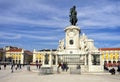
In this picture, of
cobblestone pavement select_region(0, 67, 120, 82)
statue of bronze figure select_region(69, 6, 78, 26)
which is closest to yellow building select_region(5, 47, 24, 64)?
statue of bronze figure select_region(69, 6, 78, 26)

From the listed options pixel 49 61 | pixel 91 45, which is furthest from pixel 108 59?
pixel 49 61

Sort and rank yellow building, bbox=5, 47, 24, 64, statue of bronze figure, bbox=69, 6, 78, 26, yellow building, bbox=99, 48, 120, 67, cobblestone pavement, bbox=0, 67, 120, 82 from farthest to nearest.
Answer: yellow building, bbox=5, 47, 24, 64 < yellow building, bbox=99, 48, 120, 67 < statue of bronze figure, bbox=69, 6, 78, 26 < cobblestone pavement, bbox=0, 67, 120, 82

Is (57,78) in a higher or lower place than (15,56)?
lower

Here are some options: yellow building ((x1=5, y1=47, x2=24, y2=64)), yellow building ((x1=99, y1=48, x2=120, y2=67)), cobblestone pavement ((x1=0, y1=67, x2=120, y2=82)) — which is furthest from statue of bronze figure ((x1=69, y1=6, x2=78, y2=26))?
yellow building ((x1=5, y1=47, x2=24, y2=64))

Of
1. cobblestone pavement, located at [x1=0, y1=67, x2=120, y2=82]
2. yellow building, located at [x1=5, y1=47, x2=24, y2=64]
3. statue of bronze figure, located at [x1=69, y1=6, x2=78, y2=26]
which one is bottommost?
cobblestone pavement, located at [x1=0, y1=67, x2=120, y2=82]

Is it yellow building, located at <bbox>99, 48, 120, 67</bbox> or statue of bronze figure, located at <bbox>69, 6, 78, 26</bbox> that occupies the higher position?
statue of bronze figure, located at <bbox>69, 6, 78, 26</bbox>

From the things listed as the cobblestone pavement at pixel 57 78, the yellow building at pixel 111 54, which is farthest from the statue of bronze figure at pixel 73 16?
the yellow building at pixel 111 54

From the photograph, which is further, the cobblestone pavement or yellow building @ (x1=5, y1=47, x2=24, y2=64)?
yellow building @ (x1=5, y1=47, x2=24, y2=64)

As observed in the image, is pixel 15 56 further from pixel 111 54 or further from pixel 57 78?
pixel 57 78

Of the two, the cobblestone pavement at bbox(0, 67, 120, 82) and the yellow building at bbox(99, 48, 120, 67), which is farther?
the yellow building at bbox(99, 48, 120, 67)

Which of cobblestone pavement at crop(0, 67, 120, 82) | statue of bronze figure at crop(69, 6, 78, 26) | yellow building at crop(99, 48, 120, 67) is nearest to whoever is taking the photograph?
cobblestone pavement at crop(0, 67, 120, 82)

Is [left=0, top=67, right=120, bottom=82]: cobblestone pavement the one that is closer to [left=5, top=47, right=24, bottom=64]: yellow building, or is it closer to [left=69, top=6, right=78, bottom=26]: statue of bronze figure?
[left=69, top=6, right=78, bottom=26]: statue of bronze figure

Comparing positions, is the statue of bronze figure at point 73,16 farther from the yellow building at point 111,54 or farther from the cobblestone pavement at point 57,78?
the yellow building at point 111,54

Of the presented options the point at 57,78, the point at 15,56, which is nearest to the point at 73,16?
the point at 57,78
